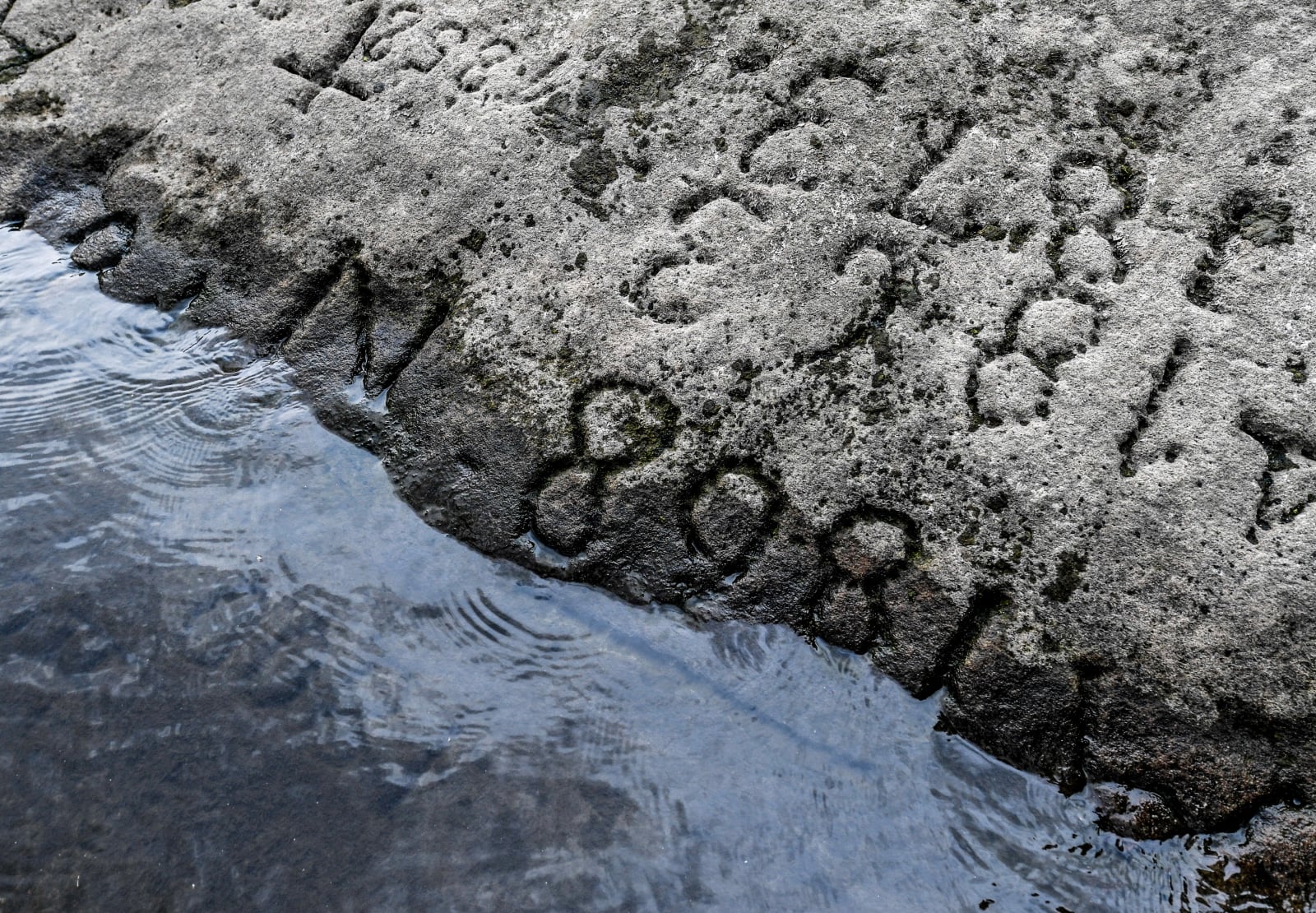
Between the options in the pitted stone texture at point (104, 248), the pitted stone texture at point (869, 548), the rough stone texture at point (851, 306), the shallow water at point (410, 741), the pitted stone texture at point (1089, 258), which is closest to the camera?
the shallow water at point (410, 741)

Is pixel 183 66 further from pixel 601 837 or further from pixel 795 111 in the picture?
pixel 601 837

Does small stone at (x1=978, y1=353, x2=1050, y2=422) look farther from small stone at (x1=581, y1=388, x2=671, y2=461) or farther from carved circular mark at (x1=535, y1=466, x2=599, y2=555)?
carved circular mark at (x1=535, y1=466, x2=599, y2=555)

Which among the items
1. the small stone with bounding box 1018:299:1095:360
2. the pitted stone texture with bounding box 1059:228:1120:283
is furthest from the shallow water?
the pitted stone texture with bounding box 1059:228:1120:283

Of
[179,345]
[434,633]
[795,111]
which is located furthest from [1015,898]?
[179,345]

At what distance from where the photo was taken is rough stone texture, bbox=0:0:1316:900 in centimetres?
328

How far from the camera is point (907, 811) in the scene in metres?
3.23

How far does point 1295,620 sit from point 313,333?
3921mm

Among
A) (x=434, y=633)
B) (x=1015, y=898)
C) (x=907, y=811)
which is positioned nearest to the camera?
(x=1015, y=898)

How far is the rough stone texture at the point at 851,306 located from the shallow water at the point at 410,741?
0.21 m

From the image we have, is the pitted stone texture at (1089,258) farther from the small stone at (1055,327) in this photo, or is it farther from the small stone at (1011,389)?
the small stone at (1011,389)

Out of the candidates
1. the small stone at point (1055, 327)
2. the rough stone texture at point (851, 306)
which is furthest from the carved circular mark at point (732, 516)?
the small stone at point (1055, 327)

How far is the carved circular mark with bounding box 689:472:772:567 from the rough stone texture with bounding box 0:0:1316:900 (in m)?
0.01

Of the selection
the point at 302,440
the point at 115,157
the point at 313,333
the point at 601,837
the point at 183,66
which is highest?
the point at 183,66

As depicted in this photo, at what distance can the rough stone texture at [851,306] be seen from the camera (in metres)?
3.28
